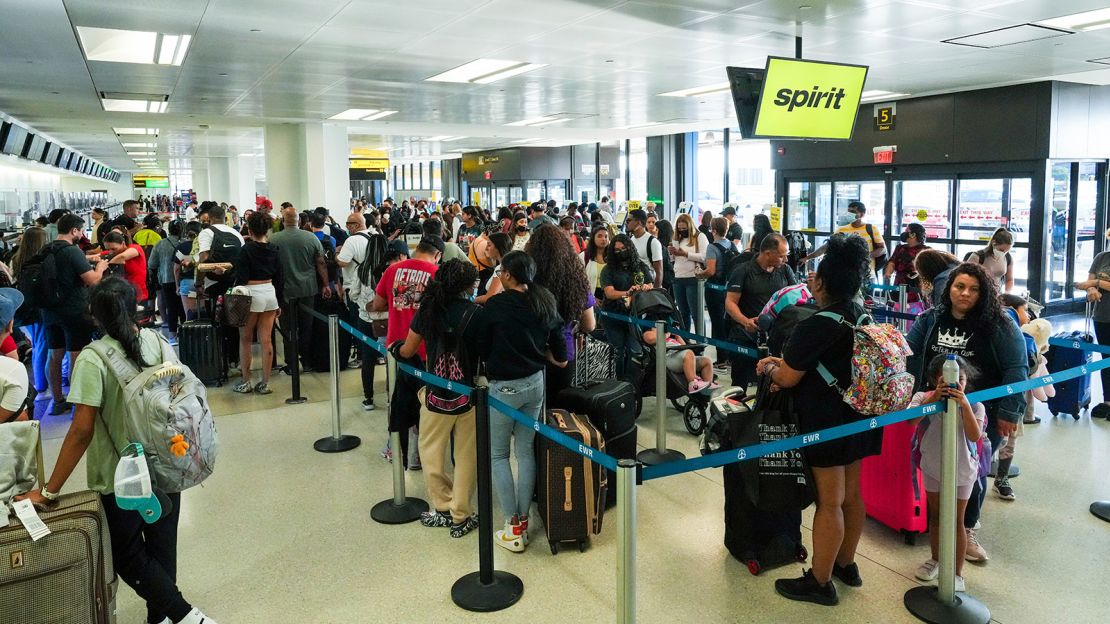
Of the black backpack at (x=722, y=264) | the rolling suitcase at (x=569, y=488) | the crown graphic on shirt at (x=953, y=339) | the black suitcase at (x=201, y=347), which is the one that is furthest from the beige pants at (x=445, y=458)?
the black backpack at (x=722, y=264)

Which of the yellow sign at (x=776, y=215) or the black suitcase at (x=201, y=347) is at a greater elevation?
the yellow sign at (x=776, y=215)

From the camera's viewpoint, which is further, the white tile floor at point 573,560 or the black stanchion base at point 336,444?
the black stanchion base at point 336,444

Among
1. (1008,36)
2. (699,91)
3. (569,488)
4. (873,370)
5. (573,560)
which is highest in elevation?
(699,91)

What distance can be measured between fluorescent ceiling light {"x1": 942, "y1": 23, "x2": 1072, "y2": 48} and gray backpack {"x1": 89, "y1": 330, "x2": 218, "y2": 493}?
295 inches

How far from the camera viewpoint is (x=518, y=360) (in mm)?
4039

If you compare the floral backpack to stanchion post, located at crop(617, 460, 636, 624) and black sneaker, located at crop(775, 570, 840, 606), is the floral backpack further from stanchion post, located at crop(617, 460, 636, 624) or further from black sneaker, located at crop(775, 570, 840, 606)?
stanchion post, located at crop(617, 460, 636, 624)

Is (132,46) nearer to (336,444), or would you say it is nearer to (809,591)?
(336,444)

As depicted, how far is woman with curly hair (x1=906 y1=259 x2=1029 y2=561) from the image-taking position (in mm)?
3928

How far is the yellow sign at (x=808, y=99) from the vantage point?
702 centimetres

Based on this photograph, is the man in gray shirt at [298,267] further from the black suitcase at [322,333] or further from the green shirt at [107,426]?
the green shirt at [107,426]

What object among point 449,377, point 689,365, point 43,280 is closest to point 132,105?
point 43,280

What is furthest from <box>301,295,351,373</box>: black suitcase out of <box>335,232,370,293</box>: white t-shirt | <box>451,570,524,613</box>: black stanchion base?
<box>451,570,524,613</box>: black stanchion base

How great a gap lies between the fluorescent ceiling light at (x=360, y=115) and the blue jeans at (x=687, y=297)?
24.6ft

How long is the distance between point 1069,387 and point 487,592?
17.2ft
